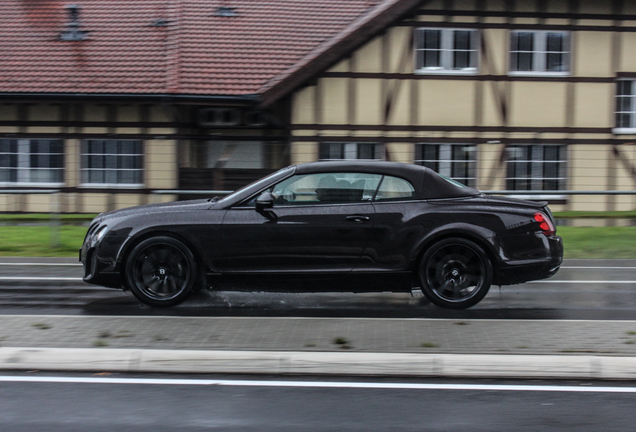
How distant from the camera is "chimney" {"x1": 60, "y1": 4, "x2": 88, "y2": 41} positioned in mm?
20703

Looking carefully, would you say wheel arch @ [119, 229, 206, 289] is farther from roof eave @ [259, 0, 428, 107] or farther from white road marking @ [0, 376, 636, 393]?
roof eave @ [259, 0, 428, 107]

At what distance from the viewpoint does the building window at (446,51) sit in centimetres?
1908

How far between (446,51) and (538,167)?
3.70 m

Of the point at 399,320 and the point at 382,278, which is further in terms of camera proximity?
the point at 382,278

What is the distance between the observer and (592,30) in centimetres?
1919

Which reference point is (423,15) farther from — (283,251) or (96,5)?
(283,251)

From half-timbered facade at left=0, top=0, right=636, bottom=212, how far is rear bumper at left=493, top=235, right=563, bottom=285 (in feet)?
36.5

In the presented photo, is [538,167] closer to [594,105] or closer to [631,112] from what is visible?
[594,105]

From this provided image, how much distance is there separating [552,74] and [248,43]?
25.0ft

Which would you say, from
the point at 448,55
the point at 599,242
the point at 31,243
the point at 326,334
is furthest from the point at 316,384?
the point at 448,55

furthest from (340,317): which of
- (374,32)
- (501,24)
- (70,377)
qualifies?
(501,24)

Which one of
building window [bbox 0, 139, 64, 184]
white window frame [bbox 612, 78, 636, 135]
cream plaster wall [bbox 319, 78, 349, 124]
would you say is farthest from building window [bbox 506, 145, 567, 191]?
building window [bbox 0, 139, 64, 184]

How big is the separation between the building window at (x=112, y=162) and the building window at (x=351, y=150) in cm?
464

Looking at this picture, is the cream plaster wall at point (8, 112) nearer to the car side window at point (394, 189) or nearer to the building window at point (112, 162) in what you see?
the building window at point (112, 162)
